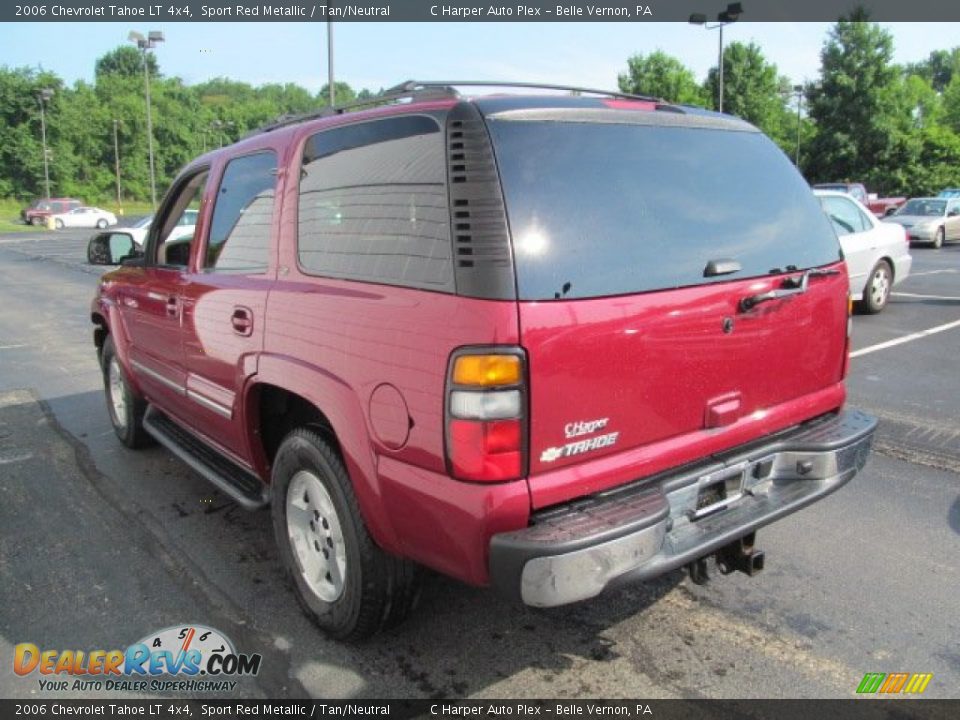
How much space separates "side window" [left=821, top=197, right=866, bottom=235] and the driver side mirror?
824 centimetres

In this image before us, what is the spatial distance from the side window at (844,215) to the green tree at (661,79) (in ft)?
161

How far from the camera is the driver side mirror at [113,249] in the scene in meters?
4.97

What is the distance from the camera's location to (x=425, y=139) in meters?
2.47

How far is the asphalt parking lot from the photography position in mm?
2691

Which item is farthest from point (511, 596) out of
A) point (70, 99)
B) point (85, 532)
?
point (70, 99)

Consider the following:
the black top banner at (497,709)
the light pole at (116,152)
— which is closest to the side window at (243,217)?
the black top banner at (497,709)

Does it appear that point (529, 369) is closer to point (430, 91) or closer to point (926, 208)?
point (430, 91)

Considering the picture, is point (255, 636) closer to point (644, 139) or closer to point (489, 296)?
point (489, 296)

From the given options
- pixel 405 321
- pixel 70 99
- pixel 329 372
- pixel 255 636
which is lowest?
pixel 255 636

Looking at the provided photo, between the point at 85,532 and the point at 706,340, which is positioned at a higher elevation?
the point at 706,340

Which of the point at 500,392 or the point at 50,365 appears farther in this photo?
the point at 50,365

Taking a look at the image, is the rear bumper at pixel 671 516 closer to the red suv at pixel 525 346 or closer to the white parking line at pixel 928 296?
the red suv at pixel 525 346

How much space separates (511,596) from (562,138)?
1.44 m

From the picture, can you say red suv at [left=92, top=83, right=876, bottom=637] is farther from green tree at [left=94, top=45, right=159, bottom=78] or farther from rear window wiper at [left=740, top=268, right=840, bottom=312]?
green tree at [left=94, top=45, right=159, bottom=78]
